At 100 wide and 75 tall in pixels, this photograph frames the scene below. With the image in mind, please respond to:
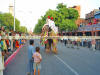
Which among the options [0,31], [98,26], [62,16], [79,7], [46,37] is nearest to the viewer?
[0,31]

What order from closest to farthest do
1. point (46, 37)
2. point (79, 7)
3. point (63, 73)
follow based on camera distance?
1. point (63, 73)
2. point (46, 37)
3. point (79, 7)

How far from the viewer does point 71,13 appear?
152ft

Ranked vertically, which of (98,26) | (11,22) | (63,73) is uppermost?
(11,22)

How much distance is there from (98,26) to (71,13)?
21922 mm

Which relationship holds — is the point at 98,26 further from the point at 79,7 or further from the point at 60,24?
the point at 79,7

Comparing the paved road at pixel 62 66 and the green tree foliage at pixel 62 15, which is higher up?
the green tree foliage at pixel 62 15

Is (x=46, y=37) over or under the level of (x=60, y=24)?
under

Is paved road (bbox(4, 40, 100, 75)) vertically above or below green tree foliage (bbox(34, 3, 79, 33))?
below

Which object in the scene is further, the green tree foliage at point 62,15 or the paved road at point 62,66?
the green tree foliage at point 62,15

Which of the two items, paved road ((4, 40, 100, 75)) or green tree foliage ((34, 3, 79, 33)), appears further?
green tree foliage ((34, 3, 79, 33))

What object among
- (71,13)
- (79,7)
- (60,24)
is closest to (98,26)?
(60,24)

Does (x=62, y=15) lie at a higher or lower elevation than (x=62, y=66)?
higher

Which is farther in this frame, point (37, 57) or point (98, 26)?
point (98, 26)

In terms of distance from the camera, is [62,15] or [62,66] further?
[62,15]
